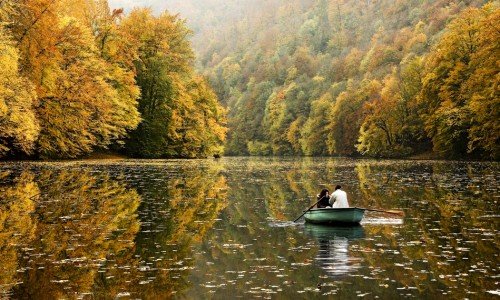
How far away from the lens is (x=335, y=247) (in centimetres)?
2027

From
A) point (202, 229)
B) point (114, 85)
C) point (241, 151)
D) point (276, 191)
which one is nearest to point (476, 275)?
point (202, 229)

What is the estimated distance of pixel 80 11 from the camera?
77562 millimetres

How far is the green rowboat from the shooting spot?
82.5 ft

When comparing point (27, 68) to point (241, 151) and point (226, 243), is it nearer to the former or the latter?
point (226, 243)

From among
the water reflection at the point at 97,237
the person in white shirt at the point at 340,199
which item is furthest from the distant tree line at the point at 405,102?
the water reflection at the point at 97,237

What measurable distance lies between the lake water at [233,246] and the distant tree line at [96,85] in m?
21.2

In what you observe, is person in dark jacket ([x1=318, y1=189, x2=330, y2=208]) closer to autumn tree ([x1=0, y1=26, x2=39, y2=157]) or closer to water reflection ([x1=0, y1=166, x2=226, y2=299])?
water reflection ([x1=0, y1=166, x2=226, y2=299])

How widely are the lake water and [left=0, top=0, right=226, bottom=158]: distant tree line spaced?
21190 mm

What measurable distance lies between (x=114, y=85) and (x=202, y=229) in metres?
55.2

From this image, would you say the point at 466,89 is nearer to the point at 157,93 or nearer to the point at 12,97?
the point at 157,93

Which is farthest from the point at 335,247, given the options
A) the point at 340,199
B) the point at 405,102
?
the point at 405,102

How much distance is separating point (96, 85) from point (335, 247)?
5055cm

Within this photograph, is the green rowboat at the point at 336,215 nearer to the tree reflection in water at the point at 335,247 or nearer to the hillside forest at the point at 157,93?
the tree reflection in water at the point at 335,247

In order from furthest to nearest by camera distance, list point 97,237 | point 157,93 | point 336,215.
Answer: point 157,93, point 336,215, point 97,237
